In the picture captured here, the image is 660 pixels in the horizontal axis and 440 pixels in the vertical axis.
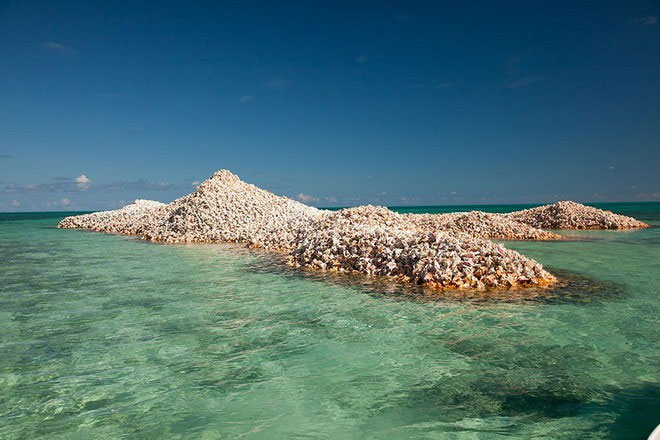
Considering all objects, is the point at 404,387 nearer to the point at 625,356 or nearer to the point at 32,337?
the point at 625,356

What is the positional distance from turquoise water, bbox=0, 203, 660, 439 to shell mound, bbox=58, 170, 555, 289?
93 cm

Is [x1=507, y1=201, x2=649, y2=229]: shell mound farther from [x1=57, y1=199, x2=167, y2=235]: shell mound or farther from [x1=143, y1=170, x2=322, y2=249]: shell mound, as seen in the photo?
[x1=57, y1=199, x2=167, y2=235]: shell mound

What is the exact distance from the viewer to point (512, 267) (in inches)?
329

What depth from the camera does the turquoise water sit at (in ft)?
10.4

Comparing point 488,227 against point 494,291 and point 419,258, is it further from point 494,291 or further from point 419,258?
point 494,291

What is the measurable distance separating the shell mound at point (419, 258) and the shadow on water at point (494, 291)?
310mm

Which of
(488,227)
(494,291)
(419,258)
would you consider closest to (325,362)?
(494,291)

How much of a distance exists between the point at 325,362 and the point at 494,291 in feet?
15.1

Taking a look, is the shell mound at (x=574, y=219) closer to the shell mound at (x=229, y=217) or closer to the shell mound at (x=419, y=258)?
the shell mound at (x=229, y=217)

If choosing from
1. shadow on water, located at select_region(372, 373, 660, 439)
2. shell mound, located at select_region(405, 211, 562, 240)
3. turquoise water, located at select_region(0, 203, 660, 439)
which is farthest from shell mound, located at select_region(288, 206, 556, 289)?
shell mound, located at select_region(405, 211, 562, 240)

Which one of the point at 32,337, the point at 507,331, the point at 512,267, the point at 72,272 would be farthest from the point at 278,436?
the point at 72,272

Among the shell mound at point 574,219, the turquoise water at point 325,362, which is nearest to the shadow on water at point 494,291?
the turquoise water at point 325,362

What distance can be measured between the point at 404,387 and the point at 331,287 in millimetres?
4670

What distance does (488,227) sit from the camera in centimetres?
2106
